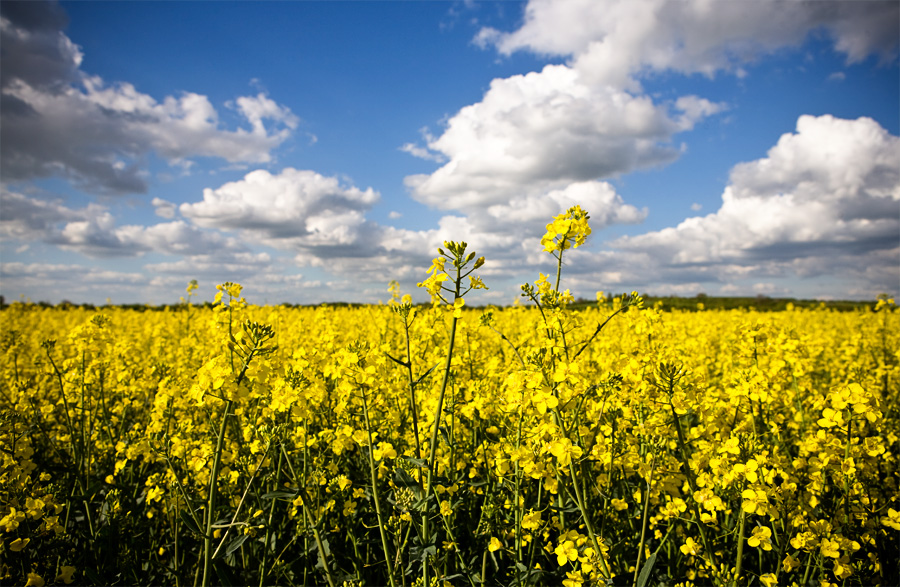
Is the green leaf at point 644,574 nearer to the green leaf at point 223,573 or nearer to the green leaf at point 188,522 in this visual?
the green leaf at point 188,522

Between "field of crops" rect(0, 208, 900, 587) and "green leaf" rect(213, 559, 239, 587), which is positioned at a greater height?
"field of crops" rect(0, 208, 900, 587)

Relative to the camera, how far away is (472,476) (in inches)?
115

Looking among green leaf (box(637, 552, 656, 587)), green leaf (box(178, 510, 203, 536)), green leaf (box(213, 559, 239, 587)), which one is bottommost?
green leaf (box(213, 559, 239, 587))

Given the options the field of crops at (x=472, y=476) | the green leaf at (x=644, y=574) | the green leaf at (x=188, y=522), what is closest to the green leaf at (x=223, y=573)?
the field of crops at (x=472, y=476)

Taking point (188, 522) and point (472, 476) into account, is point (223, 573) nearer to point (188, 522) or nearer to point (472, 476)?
point (188, 522)

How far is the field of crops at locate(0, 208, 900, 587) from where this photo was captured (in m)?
2.08

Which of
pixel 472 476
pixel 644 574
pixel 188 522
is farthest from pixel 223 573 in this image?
pixel 644 574

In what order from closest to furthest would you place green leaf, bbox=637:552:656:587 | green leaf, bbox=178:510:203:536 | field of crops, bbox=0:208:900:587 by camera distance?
1. green leaf, bbox=637:552:656:587
2. green leaf, bbox=178:510:203:536
3. field of crops, bbox=0:208:900:587

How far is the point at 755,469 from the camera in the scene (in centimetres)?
210

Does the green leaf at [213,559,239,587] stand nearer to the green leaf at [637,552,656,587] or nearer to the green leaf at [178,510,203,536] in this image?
the green leaf at [178,510,203,536]

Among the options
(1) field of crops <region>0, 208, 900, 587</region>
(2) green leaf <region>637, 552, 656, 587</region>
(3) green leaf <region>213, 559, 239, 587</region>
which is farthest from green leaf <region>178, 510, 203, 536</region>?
(2) green leaf <region>637, 552, 656, 587</region>

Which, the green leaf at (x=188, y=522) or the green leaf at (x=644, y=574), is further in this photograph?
the green leaf at (x=188, y=522)

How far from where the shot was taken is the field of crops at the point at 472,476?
2082mm

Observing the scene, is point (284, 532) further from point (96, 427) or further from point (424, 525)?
point (96, 427)
